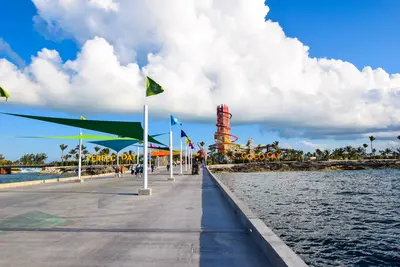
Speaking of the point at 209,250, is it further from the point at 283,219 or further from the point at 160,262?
the point at 283,219

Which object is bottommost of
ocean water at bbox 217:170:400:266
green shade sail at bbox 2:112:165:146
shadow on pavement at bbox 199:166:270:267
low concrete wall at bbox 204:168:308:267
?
ocean water at bbox 217:170:400:266

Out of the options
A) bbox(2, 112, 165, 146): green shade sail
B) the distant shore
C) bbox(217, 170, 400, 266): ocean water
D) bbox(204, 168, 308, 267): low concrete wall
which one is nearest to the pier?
bbox(204, 168, 308, 267): low concrete wall

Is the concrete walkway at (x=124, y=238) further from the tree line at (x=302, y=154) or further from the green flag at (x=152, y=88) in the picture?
the tree line at (x=302, y=154)

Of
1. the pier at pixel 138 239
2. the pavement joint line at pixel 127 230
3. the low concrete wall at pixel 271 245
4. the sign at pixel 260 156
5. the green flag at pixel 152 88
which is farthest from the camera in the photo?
the sign at pixel 260 156

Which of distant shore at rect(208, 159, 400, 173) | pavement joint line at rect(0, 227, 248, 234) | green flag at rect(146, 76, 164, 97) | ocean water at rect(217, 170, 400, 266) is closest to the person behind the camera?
pavement joint line at rect(0, 227, 248, 234)

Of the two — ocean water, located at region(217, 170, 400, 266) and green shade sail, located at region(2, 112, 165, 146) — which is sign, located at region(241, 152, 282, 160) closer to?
ocean water, located at region(217, 170, 400, 266)

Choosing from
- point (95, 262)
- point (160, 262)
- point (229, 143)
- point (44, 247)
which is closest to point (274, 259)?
point (160, 262)

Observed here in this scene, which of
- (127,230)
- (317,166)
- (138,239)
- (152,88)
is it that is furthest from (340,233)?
(317,166)

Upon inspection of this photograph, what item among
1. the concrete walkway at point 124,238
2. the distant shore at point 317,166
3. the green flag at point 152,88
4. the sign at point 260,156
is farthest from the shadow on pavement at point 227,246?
the sign at point 260,156

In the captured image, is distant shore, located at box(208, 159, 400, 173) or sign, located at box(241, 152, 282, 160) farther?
sign, located at box(241, 152, 282, 160)

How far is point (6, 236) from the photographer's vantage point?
7.55 metres

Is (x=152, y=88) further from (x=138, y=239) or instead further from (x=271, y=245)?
(x=271, y=245)

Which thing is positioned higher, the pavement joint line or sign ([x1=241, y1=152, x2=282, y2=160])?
sign ([x1=241, y1=152, x2=282, y2=160])

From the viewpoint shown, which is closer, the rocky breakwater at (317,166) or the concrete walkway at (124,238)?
the concrete walkway at (124,238)
